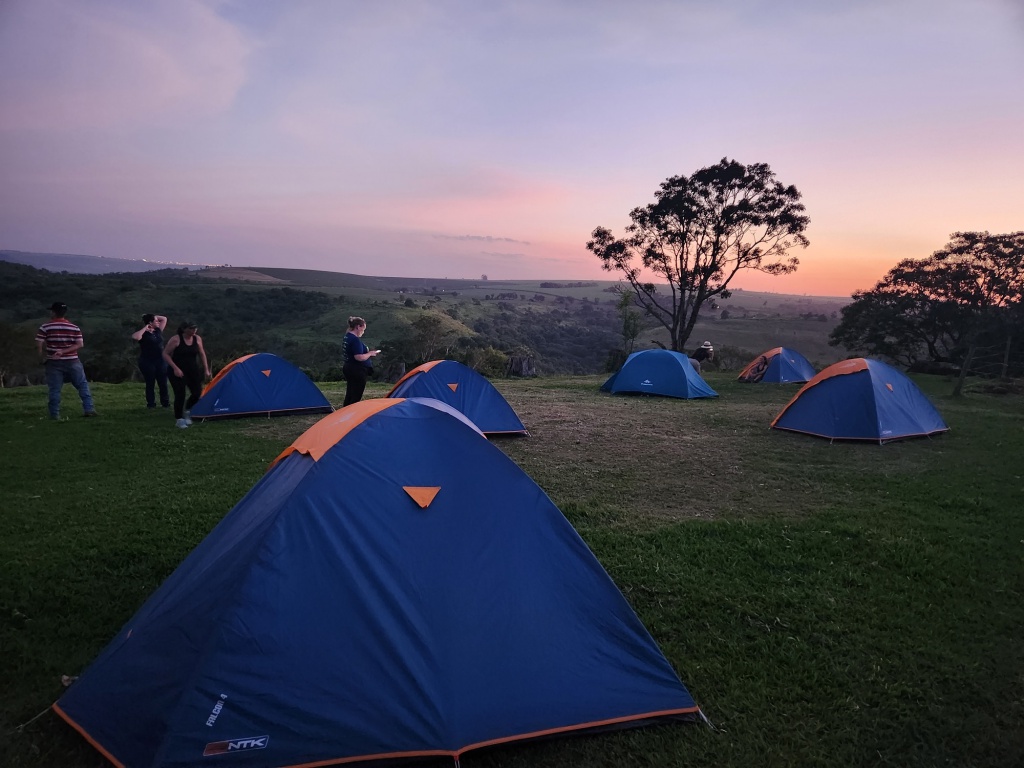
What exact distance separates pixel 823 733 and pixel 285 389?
1070 cm

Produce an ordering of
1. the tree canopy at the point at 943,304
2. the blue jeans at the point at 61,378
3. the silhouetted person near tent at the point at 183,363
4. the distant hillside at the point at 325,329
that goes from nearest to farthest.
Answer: the blue jeans at the point at 61,378
the silhouetted person near tent at the point at 183,363
the tree canopy at the point at 943,304
the distant hillside at the point at 325,329

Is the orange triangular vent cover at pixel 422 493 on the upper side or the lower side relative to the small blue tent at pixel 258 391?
upper

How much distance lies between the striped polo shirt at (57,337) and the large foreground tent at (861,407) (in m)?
13.0

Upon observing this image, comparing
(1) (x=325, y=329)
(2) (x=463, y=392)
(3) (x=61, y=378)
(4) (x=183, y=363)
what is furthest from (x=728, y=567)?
(1) (x=325, y=329)

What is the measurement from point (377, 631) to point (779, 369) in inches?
772

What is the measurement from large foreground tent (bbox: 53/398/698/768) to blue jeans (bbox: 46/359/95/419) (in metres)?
9.05

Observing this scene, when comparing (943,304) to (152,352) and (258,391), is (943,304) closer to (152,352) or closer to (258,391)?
(258,391)

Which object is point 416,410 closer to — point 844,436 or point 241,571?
point 241,571

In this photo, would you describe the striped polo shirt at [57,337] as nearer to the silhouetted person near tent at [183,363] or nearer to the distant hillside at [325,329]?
the silhouetted person near tent at [183,363]

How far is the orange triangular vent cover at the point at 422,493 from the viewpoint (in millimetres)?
3412

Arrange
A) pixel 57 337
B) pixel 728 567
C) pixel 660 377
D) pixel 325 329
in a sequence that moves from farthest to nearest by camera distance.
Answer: pixel 325 329 < pixel 660 377 < pixel 57 337 < pixel 728 567

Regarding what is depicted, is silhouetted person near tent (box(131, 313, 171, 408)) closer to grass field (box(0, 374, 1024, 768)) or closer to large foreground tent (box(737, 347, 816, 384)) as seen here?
grass field (box(0, 374, 1024, 768))

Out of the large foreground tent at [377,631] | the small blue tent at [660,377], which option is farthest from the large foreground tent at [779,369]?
the large foreground tent at [377,631]

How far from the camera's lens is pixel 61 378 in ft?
34.3
